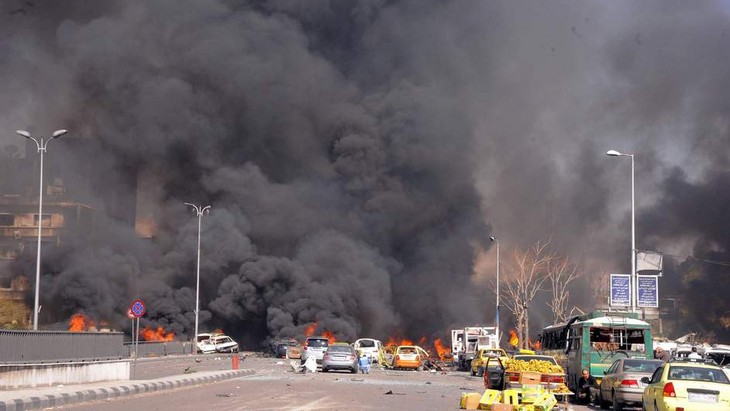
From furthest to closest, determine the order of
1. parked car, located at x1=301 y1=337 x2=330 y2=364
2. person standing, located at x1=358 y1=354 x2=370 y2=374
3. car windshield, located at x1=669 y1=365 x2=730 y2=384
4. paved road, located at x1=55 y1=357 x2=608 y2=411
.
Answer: parked car, located at x1=301 y1=337 x2=330 y2=364 < person standing, located at x1=358 y1=354 x2=370 y2=374 < paved road, located at x1=55 y1=357 x2=608 y2=411 < car windshield, located at x1=669 y1=365 x2=730 y2=384

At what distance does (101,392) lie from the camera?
2503cm

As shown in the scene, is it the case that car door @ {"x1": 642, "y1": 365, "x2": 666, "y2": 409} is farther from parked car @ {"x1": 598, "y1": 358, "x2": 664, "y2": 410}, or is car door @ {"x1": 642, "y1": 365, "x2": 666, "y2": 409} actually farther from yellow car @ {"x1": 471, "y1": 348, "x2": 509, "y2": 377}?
yellow car @ {"x1": 471, "y1": 348, "x2": 509, "y2": 377}

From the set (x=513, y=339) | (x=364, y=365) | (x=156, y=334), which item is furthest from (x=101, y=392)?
(x=513, y=339)

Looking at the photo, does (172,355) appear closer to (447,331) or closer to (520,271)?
(447,331)

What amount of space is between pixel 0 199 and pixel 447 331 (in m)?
37.2

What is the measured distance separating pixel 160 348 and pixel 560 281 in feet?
105

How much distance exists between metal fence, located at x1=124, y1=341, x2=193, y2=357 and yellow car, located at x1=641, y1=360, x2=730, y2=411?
128 ft

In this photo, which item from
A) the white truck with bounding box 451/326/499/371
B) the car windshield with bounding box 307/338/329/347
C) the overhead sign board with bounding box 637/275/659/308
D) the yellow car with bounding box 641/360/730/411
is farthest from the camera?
the white truck with bounding box 451/326/499/371

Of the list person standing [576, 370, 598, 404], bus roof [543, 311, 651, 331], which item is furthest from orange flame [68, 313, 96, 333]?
person standing [576, 370, 598, 404]

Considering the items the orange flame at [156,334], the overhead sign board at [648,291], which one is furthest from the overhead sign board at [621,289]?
the orange flame at [156,334]

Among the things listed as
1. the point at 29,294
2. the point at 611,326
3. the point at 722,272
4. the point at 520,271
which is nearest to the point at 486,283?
the point at 520,271

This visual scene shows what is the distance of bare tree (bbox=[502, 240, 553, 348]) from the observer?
71.2 m

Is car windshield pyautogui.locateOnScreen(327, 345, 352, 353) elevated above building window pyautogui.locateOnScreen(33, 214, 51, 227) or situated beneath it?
situated beneath

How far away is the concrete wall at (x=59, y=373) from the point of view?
24.6 metres
